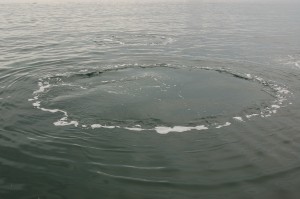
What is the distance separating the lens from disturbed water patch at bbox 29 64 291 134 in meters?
13.3

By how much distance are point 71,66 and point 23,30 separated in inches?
844

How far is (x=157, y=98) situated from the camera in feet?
52.0

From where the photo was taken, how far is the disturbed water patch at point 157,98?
525 inches

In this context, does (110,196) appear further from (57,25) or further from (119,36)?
(57,25)

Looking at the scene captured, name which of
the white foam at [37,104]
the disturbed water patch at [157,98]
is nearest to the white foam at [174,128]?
the disturbed water patch at [157,98]

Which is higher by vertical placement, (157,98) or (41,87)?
(41,87)

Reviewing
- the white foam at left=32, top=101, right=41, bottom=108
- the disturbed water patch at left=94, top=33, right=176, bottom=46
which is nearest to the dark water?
the white foam at left=32, top=101, right=41, bottom=108

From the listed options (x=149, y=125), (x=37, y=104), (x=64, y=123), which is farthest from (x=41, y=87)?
(x=149, y=125)

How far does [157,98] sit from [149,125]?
3.09 meters

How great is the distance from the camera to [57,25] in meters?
44.4

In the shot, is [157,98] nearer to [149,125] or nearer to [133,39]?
[149,125]

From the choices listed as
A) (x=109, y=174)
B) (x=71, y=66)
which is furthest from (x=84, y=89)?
(x=109, y=174)

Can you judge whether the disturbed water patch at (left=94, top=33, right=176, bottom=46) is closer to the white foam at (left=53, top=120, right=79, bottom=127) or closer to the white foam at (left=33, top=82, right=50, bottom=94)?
the white foam at (left=33, top=82, right=50, bottom=94)

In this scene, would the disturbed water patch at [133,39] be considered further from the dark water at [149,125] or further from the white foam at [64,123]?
the white foam at [64,123]
